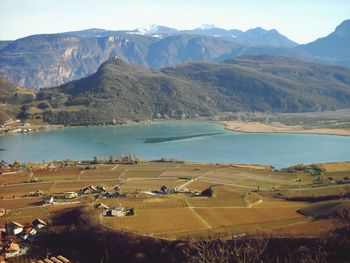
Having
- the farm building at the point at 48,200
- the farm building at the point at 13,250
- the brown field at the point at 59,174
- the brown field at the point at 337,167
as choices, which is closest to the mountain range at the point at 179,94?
the brown field at the point at 59,174

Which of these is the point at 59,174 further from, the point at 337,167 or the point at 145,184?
the point at 337,167

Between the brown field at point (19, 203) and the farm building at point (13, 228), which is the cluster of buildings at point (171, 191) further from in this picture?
the farm building at point (13, 228)

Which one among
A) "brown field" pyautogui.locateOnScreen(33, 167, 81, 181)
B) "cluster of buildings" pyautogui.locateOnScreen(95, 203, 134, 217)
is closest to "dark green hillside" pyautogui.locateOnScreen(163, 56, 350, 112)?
"brown field" pyautogui.locateOnScreen(33, 167, 81, 181)

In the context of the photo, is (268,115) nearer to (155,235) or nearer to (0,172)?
(0,172)

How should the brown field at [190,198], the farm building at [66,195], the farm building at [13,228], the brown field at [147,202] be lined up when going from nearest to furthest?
the brown field at [190,198] → the farm building at [13,228] → the brown field at [147,202] → the farm building at [66,195]

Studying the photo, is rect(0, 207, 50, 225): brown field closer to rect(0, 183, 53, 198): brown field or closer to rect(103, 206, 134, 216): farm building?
rect(103, 206, 134, 216): farm building

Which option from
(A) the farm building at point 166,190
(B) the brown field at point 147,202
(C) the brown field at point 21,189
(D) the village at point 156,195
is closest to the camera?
(D) the village at point 156,195
